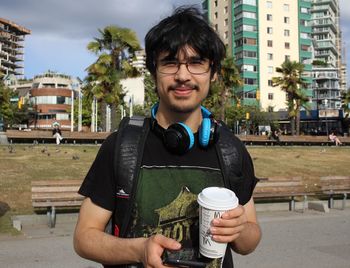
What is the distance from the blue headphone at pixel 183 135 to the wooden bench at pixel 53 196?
636cm

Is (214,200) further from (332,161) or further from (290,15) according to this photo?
(290,15)

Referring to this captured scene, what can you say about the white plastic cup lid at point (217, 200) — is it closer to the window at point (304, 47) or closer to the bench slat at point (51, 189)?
the bench slat at point (51, 189)

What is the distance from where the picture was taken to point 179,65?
5.80ft

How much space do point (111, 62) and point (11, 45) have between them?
420ft

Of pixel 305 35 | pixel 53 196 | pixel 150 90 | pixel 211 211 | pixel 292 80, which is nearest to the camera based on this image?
pixel 211 211

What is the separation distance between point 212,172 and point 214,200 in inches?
16.4

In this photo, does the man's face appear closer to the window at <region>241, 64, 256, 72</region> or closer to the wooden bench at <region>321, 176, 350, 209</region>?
the wooden bench at <region>321, 176, 350, 209</region>

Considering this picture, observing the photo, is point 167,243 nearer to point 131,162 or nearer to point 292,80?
point 131,162

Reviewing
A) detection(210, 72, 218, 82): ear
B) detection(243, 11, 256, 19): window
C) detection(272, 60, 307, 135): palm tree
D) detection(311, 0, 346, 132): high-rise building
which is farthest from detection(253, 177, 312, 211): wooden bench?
detection(243, 11, 256, 19): window

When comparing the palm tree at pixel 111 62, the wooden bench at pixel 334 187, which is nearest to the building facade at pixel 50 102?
the palm tree at pixel 111 62

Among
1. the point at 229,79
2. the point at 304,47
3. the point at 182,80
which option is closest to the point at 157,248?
the point at 182,80

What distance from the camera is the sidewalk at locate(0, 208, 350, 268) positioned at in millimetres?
5570

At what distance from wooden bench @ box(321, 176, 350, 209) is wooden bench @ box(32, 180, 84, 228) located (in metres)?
5.97

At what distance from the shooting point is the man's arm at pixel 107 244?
136 cm
